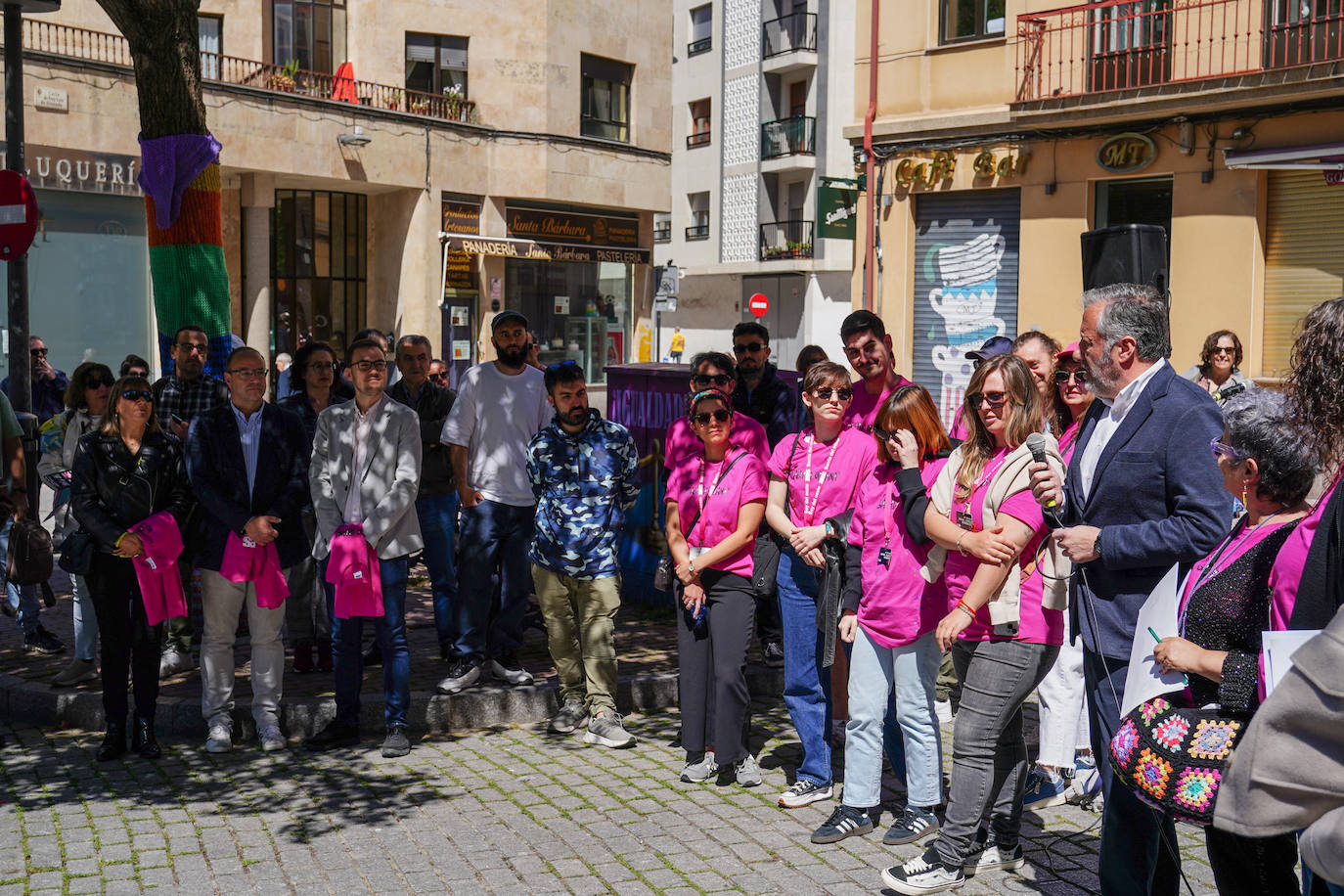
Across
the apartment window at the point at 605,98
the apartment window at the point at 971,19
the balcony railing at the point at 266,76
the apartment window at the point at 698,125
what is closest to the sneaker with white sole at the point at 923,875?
the apartment window at the point at 971,19

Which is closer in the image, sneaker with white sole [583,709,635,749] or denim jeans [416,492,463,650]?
sneaker with white sole [583,709,635,749]

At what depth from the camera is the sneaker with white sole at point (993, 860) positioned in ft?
16.7

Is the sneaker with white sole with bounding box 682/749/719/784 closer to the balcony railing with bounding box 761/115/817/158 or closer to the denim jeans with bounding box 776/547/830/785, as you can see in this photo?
A: the denim jeans with bounding box 776/547/830/785

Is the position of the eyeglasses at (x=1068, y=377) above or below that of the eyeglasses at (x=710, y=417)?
above

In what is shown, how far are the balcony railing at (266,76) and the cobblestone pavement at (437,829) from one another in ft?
57.6

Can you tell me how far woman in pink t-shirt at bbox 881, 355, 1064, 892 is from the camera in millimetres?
4730

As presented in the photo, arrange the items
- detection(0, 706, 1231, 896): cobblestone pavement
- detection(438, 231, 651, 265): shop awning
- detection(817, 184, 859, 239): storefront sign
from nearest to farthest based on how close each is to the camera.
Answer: detection(0, 706, 1231, 896): cobblestone pavement → detection(817, 184, 859, 239): storefront sign → detection(438, 231, 651, 265): shop awning

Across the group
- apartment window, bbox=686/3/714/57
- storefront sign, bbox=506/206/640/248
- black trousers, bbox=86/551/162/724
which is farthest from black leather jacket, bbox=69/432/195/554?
apartment window, bbox=686/3/714/57

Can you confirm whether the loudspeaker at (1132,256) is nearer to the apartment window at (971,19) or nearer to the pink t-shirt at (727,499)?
the pink t-shirt at (727,499)

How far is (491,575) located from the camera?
24.8ft

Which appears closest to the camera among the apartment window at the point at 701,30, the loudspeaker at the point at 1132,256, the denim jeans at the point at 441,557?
the loudspeaker at the point at 1132,256

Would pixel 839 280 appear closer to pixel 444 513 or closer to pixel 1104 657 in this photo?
pixel 444 513

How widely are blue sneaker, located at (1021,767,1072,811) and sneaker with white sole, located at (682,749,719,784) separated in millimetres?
1431

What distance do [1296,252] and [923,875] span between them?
51.0ft
